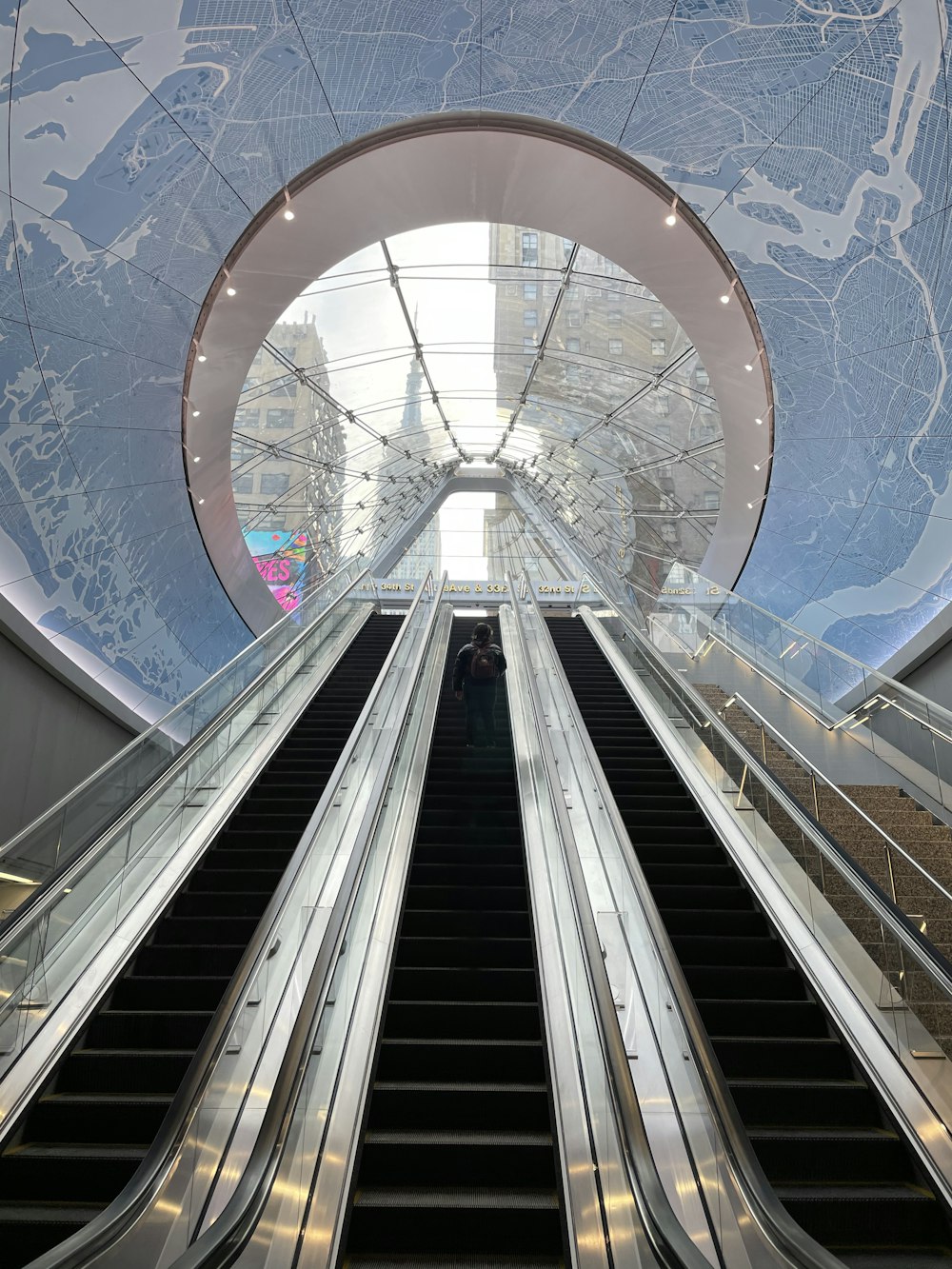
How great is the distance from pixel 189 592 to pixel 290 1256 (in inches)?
506

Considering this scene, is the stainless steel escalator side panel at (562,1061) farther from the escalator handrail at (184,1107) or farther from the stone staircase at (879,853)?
the stone staircase at (879,853)

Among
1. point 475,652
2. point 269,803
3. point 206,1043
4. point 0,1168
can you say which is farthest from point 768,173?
point 0,1168

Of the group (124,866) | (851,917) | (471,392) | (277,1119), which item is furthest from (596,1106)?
(471,392)

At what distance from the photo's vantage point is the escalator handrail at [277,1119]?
229cm

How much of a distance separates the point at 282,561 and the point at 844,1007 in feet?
60.2

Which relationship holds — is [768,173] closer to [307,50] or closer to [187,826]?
[307,50]

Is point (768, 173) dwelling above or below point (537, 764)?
above

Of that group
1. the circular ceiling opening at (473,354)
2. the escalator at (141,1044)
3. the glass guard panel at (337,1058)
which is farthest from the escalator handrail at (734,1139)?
the circular ceiling opening at (473,354)

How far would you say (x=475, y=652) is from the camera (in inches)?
317

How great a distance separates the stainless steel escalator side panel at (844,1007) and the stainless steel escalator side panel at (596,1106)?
1070mm

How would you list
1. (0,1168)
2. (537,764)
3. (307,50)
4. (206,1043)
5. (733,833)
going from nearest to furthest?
(206,1043)
(0,1168)
(733,833)
(537,764)
(307,50)

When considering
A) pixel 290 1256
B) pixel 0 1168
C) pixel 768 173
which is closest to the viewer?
pixel 290 1256

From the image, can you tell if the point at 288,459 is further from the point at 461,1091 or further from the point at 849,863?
the point at 461,1091

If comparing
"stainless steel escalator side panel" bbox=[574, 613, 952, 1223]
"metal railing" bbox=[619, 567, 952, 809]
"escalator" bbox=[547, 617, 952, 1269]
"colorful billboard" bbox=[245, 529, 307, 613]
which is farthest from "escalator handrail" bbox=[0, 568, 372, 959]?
"colorful billboard" bbox=[245, 529, 307, 613]
